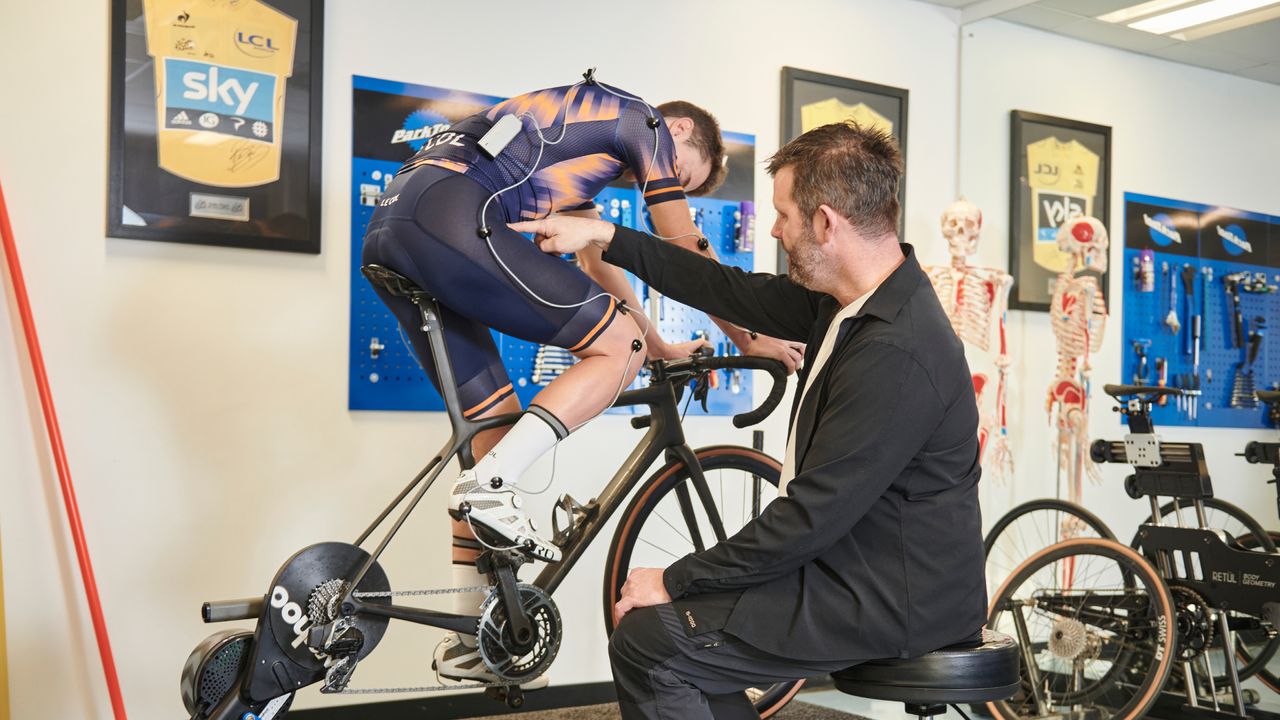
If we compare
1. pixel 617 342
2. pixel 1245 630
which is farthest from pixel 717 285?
pixel 1245 630

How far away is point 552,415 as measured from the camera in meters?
2.17

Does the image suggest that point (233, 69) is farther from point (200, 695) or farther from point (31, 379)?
point (200, 695)

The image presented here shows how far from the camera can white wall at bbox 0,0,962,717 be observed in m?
2.73

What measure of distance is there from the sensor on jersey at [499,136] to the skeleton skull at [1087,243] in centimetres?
202

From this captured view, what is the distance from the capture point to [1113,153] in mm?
3416

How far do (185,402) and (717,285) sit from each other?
154cm

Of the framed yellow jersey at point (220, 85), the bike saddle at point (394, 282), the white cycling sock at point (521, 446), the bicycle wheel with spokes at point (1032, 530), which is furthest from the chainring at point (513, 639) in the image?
the bicycle wheel with spokes at point (1032, 530)

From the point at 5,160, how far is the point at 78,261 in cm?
29

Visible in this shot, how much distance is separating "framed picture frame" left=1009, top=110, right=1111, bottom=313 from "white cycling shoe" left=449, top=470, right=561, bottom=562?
2144 millimetres

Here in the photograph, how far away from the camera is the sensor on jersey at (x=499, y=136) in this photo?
7.14 ft

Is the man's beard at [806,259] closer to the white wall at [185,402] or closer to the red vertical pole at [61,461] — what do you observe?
the white wall at [185,402]

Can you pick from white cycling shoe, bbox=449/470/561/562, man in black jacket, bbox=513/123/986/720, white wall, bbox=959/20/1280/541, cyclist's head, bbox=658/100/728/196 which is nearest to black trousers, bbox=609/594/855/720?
man in black jacket, bbox=513/123/986/720

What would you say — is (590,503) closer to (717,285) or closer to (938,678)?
(717,285)

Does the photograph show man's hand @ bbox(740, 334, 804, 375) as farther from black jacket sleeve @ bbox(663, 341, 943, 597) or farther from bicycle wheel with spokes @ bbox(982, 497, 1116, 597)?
bicycle wheel with spokes @ bbox(982, 497, 1116, 597)
